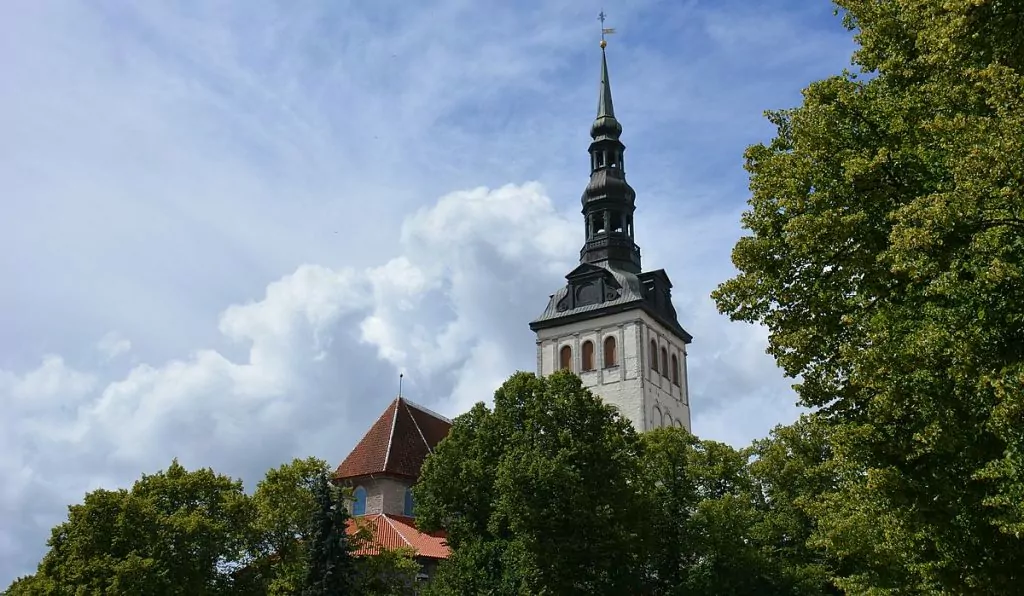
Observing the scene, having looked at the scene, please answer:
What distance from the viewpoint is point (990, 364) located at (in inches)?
599

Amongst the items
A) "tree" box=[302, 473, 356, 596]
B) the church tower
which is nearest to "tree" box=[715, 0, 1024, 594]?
"tree" box=[302, 473, 356, 596]

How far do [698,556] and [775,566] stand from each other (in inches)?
116

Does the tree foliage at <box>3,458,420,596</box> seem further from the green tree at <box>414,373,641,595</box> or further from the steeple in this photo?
the steeple

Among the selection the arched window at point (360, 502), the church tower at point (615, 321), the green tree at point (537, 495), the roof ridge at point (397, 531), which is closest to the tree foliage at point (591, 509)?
the green tree at point (537, 495)

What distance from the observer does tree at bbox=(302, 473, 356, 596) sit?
3006 centimetres

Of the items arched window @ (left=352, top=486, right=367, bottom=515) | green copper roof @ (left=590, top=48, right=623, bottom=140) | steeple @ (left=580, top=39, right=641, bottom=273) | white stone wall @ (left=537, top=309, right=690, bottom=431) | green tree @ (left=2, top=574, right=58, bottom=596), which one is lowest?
green tree @ (left=2, top=574, right=58, bottom=596)

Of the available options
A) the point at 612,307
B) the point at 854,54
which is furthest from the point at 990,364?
the point at 612,307

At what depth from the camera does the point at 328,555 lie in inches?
1204

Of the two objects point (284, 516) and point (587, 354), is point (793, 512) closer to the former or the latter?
point (284, 516)

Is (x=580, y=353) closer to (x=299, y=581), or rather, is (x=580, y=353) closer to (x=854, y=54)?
(x=299, y=581)

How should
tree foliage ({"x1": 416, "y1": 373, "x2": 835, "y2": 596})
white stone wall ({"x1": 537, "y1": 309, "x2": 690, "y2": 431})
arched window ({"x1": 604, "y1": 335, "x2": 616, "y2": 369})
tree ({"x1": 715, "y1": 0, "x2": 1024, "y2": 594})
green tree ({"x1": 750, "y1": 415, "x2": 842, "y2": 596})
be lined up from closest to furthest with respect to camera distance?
1. tree ({"x1": 715, "y1": 0, "x2": 1024, "y2": 594})
2. tree foliage ({"x1": 416, "y1": 373, "x2": 835, "y2": 596})
3. green tree ({"x1": 750, "y1": 415, "x2": 842, "y2": 596})
4. white stone wall ({"x1": 537, "y1": 309, "x2": 690, "y2": 431})
5. arched window ({"x1": 604, "y1": 335, "x2": 616, "y2": 369})

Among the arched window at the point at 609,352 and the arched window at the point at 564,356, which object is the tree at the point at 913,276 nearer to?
the arched window at the point at 609,352

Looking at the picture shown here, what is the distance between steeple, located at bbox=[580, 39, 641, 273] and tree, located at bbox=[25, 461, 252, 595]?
3236 cm

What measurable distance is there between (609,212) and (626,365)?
→ 9.69m
